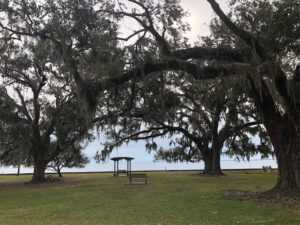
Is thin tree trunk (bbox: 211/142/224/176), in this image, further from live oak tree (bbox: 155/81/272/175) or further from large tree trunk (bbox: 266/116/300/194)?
large tree trunk (bbox: 266/116/300/194)

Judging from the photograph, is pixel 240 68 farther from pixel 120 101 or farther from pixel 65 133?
pixel 65 133

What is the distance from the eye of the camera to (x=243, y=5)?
10.8m

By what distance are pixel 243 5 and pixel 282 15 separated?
2.16m

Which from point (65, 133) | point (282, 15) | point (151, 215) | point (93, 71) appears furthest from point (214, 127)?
point (151, 215)

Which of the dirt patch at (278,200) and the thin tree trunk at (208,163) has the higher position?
the thin tree trunk at (208,163)

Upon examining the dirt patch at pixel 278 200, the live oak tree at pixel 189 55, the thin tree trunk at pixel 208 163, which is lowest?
the dirt patch at pixel 278 200

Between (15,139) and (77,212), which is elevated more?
(15,139)

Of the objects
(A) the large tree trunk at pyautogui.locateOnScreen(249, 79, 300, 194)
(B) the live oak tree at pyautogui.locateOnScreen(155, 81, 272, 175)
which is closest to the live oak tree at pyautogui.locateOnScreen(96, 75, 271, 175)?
(B) the live oak tree at pyautogui.locateOnScreen(155, 81, 272, 175)

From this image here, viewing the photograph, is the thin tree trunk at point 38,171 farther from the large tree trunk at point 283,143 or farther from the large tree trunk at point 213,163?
the large tree trunk at point 283,143

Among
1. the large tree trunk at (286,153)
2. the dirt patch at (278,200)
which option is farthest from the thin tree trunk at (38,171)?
the large tree trunk at (286,153)

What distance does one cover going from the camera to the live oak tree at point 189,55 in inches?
319

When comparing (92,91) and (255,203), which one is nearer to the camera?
(255,203)

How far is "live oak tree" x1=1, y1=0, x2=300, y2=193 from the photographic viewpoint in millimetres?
Result: 8109

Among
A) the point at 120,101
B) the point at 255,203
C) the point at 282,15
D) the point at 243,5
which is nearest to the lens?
the point at 255,203
